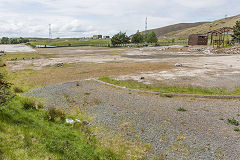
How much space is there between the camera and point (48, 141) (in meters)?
6.09

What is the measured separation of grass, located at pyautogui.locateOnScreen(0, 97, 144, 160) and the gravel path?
1.35 meters

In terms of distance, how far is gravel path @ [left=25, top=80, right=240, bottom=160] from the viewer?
22.7ft

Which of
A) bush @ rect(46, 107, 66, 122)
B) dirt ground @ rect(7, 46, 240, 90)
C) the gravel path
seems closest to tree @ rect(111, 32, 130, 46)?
dirt ground @ rect(7, 46, 240, 90)

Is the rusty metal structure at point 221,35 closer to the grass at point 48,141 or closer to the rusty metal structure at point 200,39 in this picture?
the rusty metal structure at point 200,39

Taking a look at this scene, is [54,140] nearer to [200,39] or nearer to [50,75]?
[50,75]

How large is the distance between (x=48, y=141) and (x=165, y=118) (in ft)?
20.2

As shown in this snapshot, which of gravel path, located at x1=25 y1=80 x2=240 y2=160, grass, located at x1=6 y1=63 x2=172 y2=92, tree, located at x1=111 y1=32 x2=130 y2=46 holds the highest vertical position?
tree, located at x1=111 y1=32 x2=130 y2=46

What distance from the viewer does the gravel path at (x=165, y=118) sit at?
22.7ft

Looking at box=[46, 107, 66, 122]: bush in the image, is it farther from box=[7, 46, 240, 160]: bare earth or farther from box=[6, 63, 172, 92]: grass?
box=[6, 63, 172, 92]: grass

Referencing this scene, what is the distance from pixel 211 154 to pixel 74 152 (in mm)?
5154

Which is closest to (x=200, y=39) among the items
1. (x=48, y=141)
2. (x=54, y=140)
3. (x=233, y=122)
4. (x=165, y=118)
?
(x=233, y=122)

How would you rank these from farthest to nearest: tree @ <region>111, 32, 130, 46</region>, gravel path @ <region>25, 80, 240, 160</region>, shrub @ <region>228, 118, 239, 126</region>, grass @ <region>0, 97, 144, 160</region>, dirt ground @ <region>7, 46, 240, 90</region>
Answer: tree @ <region>111, 32, 130, 46</region> < dirt ground @ <region>7, 46, 240, 90</region> < shrub @ <region>228, 118, 239, 126</region> < gravel path @ <region>25, 80, 240, 160</region> < grass @ <region>0, 97, 144, 160</region>

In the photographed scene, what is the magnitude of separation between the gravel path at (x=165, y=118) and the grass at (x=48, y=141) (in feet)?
4.44

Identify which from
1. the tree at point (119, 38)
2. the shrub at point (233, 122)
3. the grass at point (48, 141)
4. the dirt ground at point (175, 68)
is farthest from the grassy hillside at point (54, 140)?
the tree at point (119, 38)
